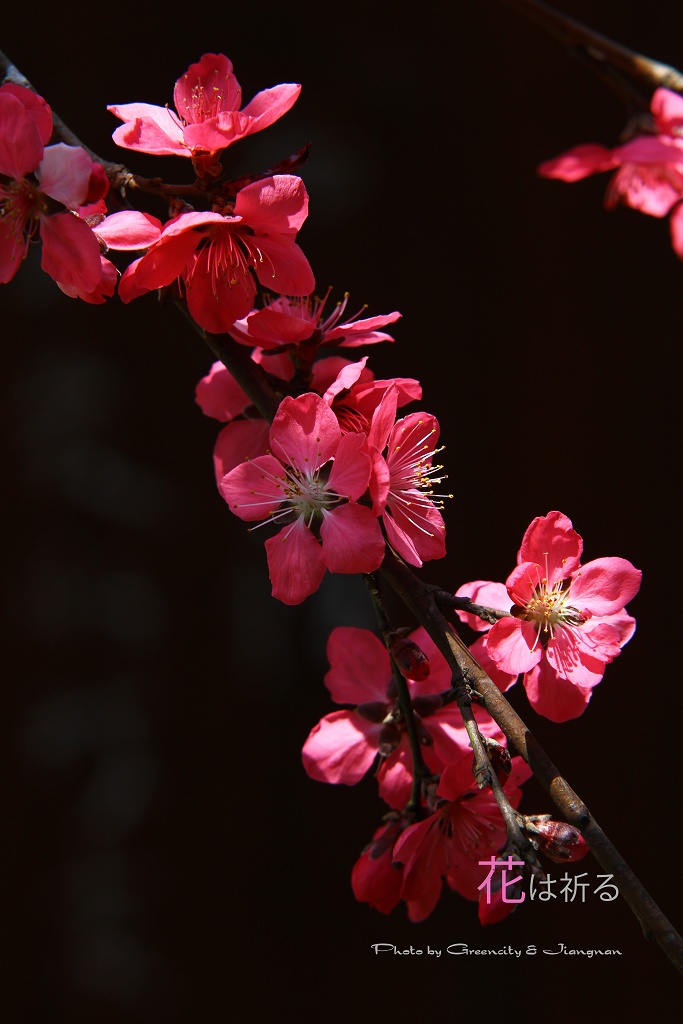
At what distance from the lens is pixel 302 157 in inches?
15.5

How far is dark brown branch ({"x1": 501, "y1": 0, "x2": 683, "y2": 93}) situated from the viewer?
0.66m

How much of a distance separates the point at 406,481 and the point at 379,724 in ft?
0.56

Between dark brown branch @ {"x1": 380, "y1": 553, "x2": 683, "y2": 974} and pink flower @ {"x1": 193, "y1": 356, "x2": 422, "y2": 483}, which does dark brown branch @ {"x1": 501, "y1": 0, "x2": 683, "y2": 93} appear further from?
dark brown branch @ {"x1": 380, "y1": 553, "x2": 683, "y2": 974}

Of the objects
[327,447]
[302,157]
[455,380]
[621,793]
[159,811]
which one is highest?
[302,157]

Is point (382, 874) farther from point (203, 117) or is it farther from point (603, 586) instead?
point (203, 117)

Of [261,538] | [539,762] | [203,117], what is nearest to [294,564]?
[539,762]

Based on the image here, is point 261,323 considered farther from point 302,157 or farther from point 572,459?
point 572,459

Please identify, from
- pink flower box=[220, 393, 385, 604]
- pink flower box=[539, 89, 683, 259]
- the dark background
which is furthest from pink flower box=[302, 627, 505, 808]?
the dark background

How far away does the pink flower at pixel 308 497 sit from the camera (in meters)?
0.36

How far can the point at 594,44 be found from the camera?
675 millimetres

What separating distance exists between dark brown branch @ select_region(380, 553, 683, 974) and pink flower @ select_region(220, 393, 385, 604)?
0.05 meters

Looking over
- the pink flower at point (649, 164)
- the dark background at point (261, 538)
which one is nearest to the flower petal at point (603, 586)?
the pink flower at point (649, 164)

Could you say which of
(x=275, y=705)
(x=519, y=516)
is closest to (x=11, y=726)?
(x=275, y=705)

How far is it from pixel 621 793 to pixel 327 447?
1197 mm
